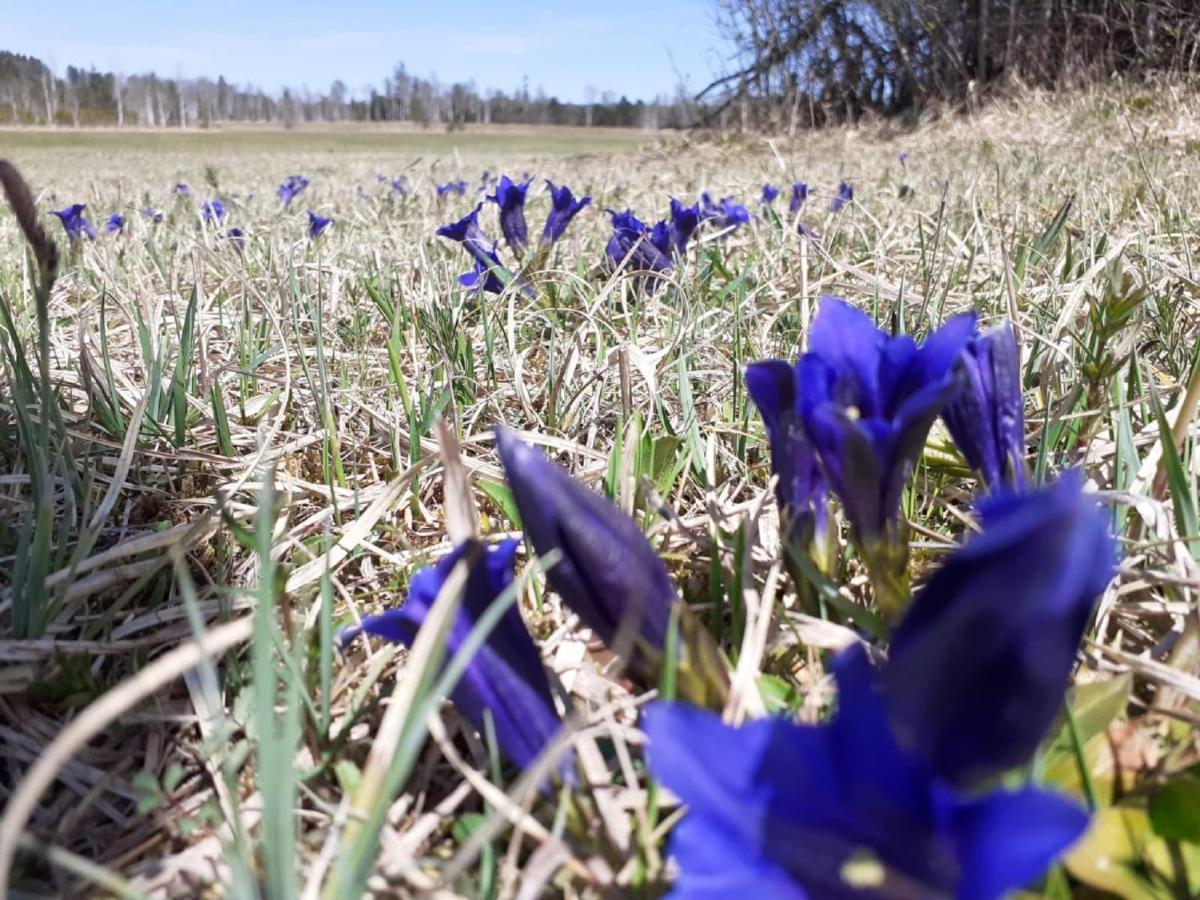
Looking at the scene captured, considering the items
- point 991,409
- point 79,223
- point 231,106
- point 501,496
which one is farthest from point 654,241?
point 231,106

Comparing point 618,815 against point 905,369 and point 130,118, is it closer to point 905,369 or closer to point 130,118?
point 905,369

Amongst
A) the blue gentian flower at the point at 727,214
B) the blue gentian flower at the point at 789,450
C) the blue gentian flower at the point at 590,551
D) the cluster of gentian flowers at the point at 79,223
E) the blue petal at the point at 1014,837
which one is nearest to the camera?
the blue petal at the point at 1014,837

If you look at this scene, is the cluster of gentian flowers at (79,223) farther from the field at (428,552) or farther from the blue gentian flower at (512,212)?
the blue gentian flower at (512,212)

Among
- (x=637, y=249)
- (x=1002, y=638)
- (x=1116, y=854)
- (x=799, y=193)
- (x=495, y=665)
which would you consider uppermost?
(x=799, y=193)

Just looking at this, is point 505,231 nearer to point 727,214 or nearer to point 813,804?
point 727,214

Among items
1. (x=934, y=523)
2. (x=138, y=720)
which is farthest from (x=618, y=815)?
(x=934, y=523)

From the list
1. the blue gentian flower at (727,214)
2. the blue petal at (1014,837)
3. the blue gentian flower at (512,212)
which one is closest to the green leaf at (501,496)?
the blue petal at (1014,837)

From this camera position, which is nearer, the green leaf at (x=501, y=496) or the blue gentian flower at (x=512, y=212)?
the green leaf at (x=501, y=496)
